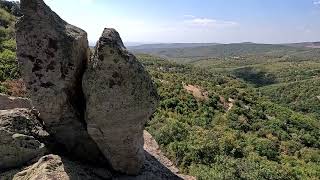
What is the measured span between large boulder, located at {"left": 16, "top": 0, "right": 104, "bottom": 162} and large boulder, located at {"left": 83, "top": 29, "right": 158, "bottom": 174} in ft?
2.64

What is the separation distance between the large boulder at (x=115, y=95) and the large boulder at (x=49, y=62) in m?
0.80

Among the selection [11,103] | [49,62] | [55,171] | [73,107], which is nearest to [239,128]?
[11,103]

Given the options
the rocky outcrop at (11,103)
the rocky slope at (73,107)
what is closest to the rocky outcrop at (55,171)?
the rocky slope at (73,107)

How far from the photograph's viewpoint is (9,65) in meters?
42.6

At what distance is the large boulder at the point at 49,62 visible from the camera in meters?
13.3

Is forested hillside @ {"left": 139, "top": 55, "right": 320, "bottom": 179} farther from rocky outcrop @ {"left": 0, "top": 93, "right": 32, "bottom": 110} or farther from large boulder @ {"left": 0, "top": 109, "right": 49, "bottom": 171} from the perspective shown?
large boulder @ {"left": 0, "top": 109, "right": 49, "bottom": 171}

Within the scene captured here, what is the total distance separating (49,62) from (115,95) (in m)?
2.33

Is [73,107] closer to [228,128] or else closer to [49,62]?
[49,62]

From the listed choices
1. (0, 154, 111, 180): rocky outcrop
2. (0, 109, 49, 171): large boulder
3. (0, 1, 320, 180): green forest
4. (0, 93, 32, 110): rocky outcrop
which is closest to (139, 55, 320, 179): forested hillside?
(0, 1, 320, 180): green forest

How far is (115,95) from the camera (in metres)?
12.8

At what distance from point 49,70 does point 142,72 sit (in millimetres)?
2806

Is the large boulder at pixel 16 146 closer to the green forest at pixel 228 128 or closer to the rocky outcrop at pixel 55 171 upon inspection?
the rocky outcrop at pixel 55 171

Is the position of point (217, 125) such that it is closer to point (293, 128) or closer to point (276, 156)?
point (276, 156)

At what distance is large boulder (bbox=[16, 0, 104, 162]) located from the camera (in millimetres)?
13266
